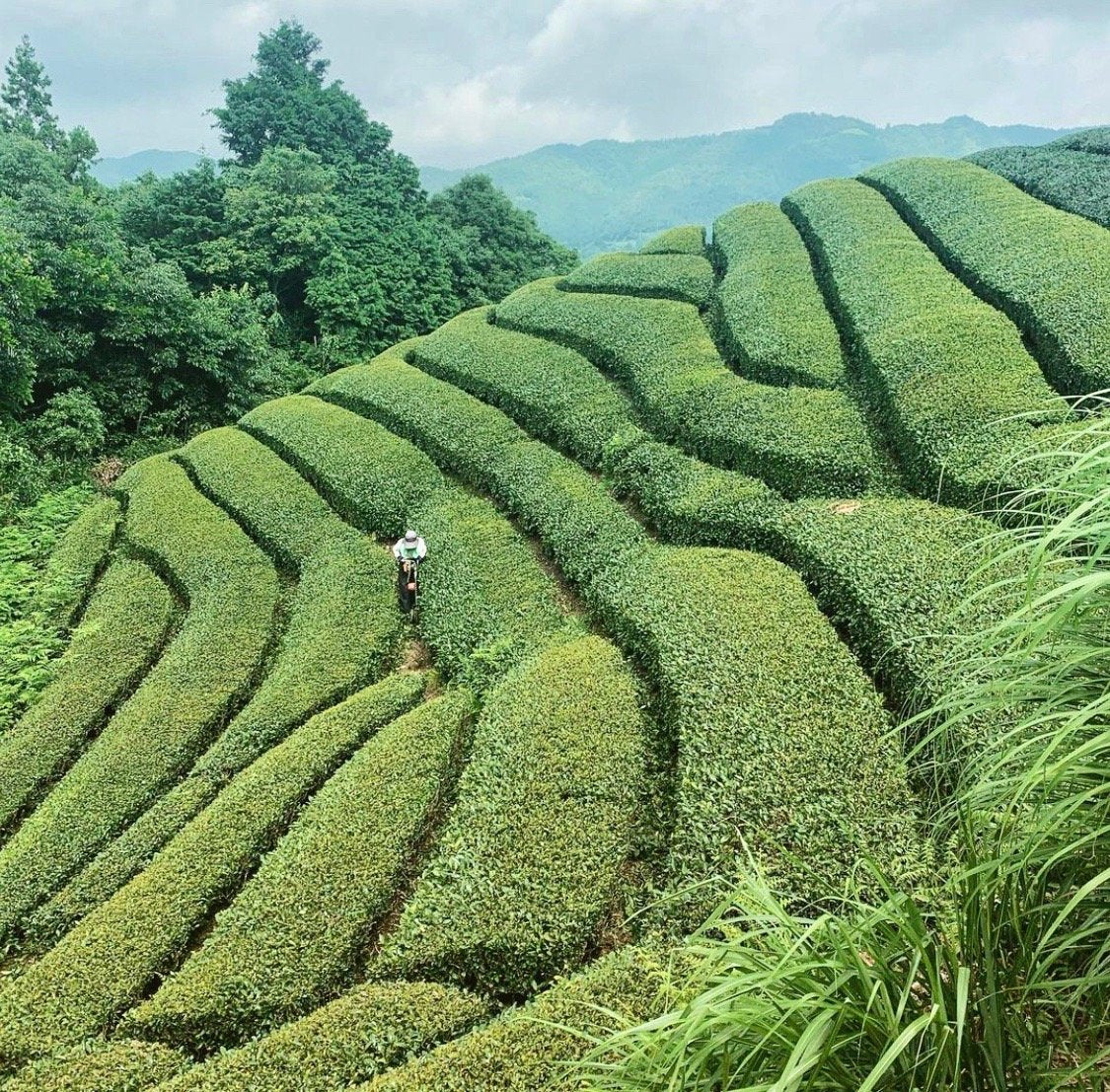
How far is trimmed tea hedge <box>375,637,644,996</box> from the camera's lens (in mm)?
5121

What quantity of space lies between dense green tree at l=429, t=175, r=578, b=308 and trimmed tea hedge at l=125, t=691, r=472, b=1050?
25924 millimetres

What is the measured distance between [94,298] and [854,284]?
16.4 meters

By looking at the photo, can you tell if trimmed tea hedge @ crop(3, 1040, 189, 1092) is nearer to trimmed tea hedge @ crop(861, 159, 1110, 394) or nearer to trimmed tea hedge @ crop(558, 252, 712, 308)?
trimmed tea hedge @ crop(861, 159, 1110, 394)

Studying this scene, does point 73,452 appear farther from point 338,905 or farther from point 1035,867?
point 1035,867

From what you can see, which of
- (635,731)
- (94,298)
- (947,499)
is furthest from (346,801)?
(94,298)

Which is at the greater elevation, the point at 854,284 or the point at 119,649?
the point at 854,284

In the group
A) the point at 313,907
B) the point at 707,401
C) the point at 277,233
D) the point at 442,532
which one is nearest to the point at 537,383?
the point at 707,401

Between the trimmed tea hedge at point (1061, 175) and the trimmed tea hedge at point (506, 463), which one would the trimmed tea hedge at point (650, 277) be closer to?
the trimmed tea hedge at point (506, 463)

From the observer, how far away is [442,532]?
11.2 meters

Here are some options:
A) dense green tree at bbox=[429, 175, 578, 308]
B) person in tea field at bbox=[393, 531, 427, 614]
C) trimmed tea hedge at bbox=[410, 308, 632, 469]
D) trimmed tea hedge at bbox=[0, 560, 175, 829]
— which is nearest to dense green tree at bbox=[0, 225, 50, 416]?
trimmed tea hedge at bbox=[0, 560, 175, 829]

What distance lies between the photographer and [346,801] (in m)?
6.66

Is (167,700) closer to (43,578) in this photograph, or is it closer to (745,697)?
(43,578)

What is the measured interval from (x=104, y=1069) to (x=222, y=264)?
78.1 feet

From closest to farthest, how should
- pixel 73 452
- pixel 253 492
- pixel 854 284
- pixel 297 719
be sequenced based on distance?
pixel 297 719 < pixel 253 492 < pixel 854 284 < pixel 73 452
